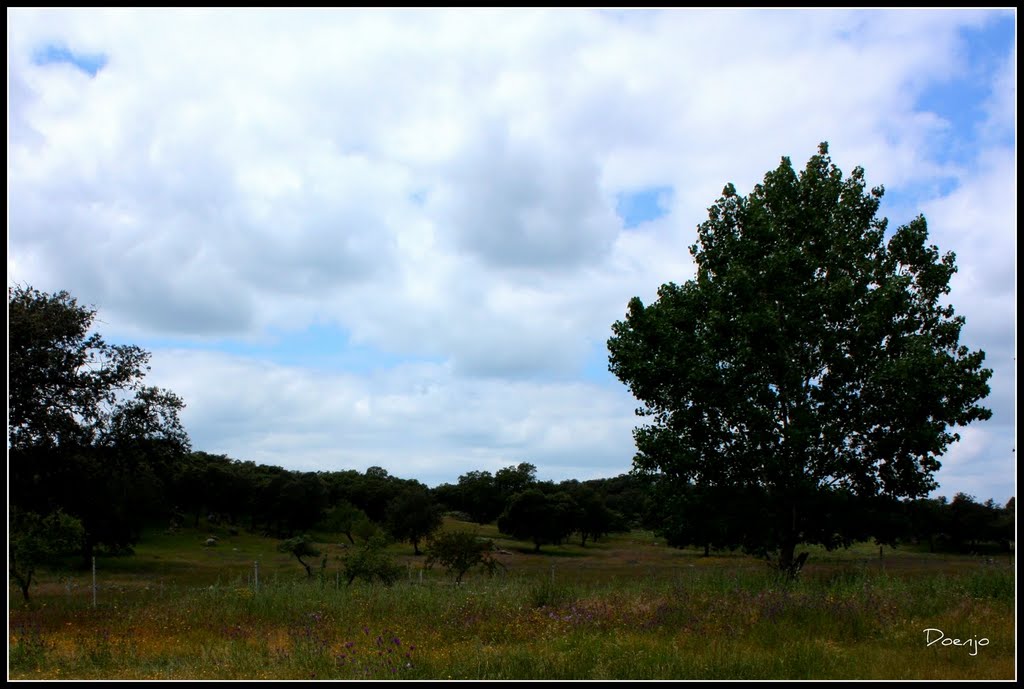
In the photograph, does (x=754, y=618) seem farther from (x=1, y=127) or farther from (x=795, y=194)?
(x=1, y=127)

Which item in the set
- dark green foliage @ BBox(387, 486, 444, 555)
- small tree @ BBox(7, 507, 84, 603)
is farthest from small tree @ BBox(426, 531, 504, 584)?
dark green foliage @ BBox(387, 486, 444, 555)

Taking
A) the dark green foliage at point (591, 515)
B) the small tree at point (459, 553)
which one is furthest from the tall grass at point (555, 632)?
the dark green foliage at point (591, 515)

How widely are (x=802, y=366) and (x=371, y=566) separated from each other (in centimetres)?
1627

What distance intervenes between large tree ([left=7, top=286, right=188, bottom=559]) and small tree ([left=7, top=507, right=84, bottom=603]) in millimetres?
1501

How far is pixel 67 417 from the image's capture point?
23.3 m

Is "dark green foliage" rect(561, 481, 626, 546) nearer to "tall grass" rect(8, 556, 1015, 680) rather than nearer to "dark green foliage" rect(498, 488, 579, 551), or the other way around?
"dark green foliage" rect(498, 488, 579, 551)

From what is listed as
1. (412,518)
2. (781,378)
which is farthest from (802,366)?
(412,518)

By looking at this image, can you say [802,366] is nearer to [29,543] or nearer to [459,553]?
[459,553]

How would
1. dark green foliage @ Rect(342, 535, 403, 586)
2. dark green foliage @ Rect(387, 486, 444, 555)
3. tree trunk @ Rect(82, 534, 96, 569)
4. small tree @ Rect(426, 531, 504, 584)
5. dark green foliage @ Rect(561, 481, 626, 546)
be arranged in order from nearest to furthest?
dark green foliage @ Rect(342, 535, 403, 586) → small tree @ Rect(426, 531, 504, 584) → tree trunk @ Rect(82, 534, 96, 569) → dark green foliage @ Rect(387, 486, 444, 555) → dark green foliage @ Rect(561, 481, 626, 546)

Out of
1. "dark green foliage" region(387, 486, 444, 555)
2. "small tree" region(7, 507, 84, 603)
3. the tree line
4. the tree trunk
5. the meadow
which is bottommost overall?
the tree trunk

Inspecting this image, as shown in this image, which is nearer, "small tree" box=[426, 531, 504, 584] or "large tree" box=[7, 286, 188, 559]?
"large tree" box=[7, 286, 188, 559]

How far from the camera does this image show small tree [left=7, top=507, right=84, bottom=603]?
21.5m

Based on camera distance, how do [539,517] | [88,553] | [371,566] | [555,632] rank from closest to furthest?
[555,632]
[371,566]
[88,553]
[539,517]

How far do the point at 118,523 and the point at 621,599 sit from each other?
44311 millimetres
